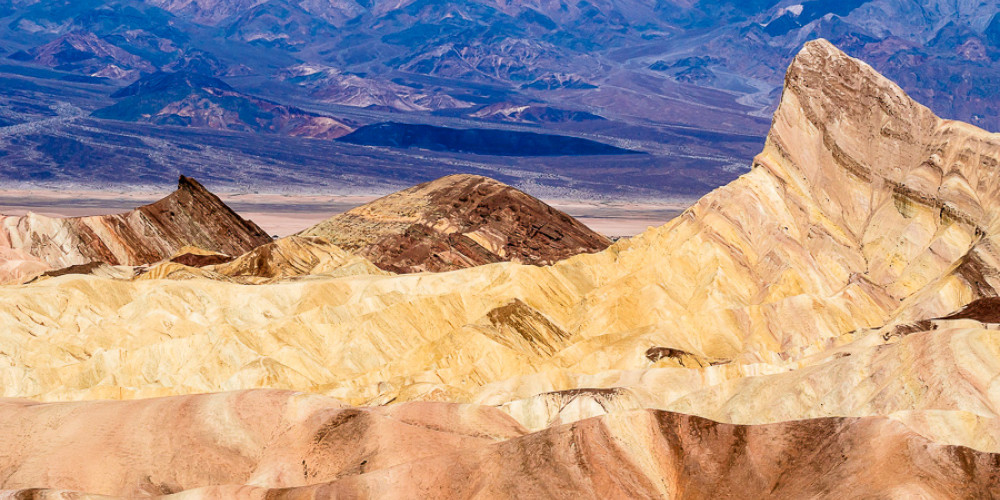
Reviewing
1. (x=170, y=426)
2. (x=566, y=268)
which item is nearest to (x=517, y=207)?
(x=566, y=268)

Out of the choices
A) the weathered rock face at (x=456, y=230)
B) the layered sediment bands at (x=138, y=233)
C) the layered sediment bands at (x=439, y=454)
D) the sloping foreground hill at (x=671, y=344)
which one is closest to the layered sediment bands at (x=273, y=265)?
the sloping foreground hill at (x=671, y=344)

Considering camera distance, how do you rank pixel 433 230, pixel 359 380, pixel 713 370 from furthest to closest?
pixel 433 230
pixel 359 380
pixel 713 370

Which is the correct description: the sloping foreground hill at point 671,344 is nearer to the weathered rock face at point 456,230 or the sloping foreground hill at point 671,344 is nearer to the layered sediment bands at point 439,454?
the layered sediment bands at point 439,454

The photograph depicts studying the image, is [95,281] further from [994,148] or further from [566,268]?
[994,148]

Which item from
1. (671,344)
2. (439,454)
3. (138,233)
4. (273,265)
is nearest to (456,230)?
(273,265)

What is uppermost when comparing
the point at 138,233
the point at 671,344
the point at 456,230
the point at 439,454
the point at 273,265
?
the point at 439,454

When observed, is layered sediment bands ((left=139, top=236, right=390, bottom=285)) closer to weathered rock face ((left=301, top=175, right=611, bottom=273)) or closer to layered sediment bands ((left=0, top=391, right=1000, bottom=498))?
weathered rock face ((left=301, top=175, right=611, bottom=273))

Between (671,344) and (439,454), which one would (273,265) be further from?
(439,454)
